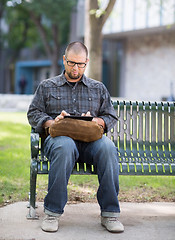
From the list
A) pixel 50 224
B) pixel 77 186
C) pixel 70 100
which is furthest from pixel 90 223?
pixel 77 186

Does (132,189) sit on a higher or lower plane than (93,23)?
lower

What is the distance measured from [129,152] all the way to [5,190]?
58.1 inches

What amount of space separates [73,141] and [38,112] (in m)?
0.48

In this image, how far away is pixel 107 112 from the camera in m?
3.89

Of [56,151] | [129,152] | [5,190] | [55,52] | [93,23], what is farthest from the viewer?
[55,52]

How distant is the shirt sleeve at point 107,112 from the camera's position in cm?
382

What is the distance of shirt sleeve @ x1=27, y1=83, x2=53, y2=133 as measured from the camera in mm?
3701

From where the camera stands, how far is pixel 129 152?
415cm

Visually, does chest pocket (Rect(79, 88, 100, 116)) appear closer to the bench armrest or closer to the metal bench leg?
the bench armrest

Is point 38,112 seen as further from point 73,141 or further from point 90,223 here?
point 90,223

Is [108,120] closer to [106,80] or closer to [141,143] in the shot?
[141,143]

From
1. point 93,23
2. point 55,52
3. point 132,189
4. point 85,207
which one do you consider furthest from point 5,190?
point 55,52

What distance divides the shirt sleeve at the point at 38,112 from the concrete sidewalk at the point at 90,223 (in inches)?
32.6

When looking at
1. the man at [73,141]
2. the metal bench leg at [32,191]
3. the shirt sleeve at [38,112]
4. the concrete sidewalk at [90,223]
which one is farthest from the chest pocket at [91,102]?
the concrete sidewalk at [90,223]
